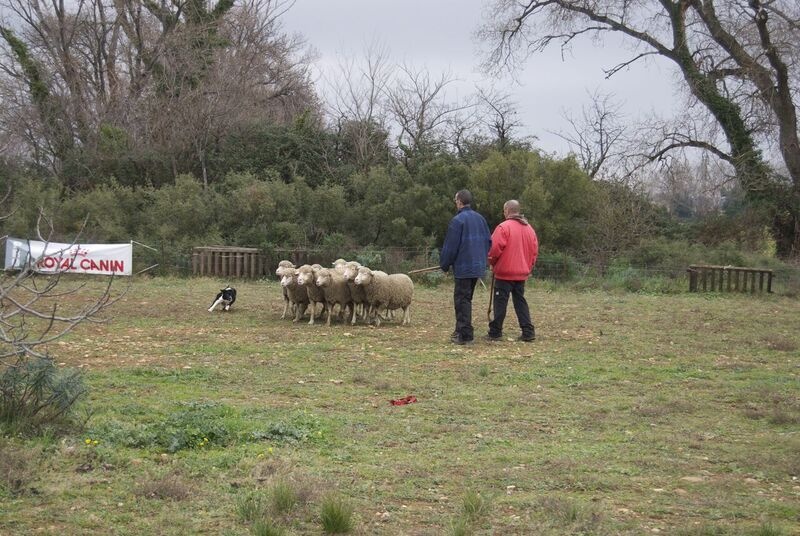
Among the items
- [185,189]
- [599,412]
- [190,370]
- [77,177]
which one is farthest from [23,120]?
[599,412]

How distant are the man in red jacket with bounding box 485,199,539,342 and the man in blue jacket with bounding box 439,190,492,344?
0.28 metres

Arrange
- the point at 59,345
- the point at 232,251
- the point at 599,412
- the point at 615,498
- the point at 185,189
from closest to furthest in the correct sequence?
the point at 615,498 < the point at 599,412 < the point at 59,345 < the point at 232,251 < the point at 185,189

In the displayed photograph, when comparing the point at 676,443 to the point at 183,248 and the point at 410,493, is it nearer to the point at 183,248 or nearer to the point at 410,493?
the point at 410,493

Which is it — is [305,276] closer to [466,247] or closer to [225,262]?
[466,247]

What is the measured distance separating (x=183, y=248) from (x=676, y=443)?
19378 mm

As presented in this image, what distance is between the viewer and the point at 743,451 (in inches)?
285

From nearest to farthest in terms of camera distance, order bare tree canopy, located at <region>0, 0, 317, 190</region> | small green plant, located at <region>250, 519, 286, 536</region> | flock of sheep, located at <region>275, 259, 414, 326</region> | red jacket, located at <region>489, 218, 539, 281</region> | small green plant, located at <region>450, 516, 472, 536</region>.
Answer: small green plant, located at <region>250, 519, 286, 536</region> → small green plant, located at <region>450, 516, 472, 536</region> → red jacket, located at <region>489, 218, 539, 281</region> → flock of sheep, located at <region>275, 259, 414, 326</region> → bare tree canopy, located at <region>0, 0, 317, 190</region>

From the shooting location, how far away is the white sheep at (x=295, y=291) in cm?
1559

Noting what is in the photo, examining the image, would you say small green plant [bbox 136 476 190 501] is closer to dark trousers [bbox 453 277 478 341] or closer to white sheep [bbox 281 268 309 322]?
→ dark trousers [bbox 453 277 478 341]

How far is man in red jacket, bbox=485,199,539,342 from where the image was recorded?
13.4 meters

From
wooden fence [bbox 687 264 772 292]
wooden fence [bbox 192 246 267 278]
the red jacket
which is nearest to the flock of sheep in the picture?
the red jacket

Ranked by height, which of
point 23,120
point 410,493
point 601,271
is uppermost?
point 23,120

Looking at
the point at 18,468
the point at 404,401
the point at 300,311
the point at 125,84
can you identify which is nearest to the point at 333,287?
the point at 300,311

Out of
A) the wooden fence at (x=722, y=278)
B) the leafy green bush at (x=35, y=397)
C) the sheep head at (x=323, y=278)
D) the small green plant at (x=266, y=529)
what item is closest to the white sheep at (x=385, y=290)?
the sheep head at (x=323, y=278)
